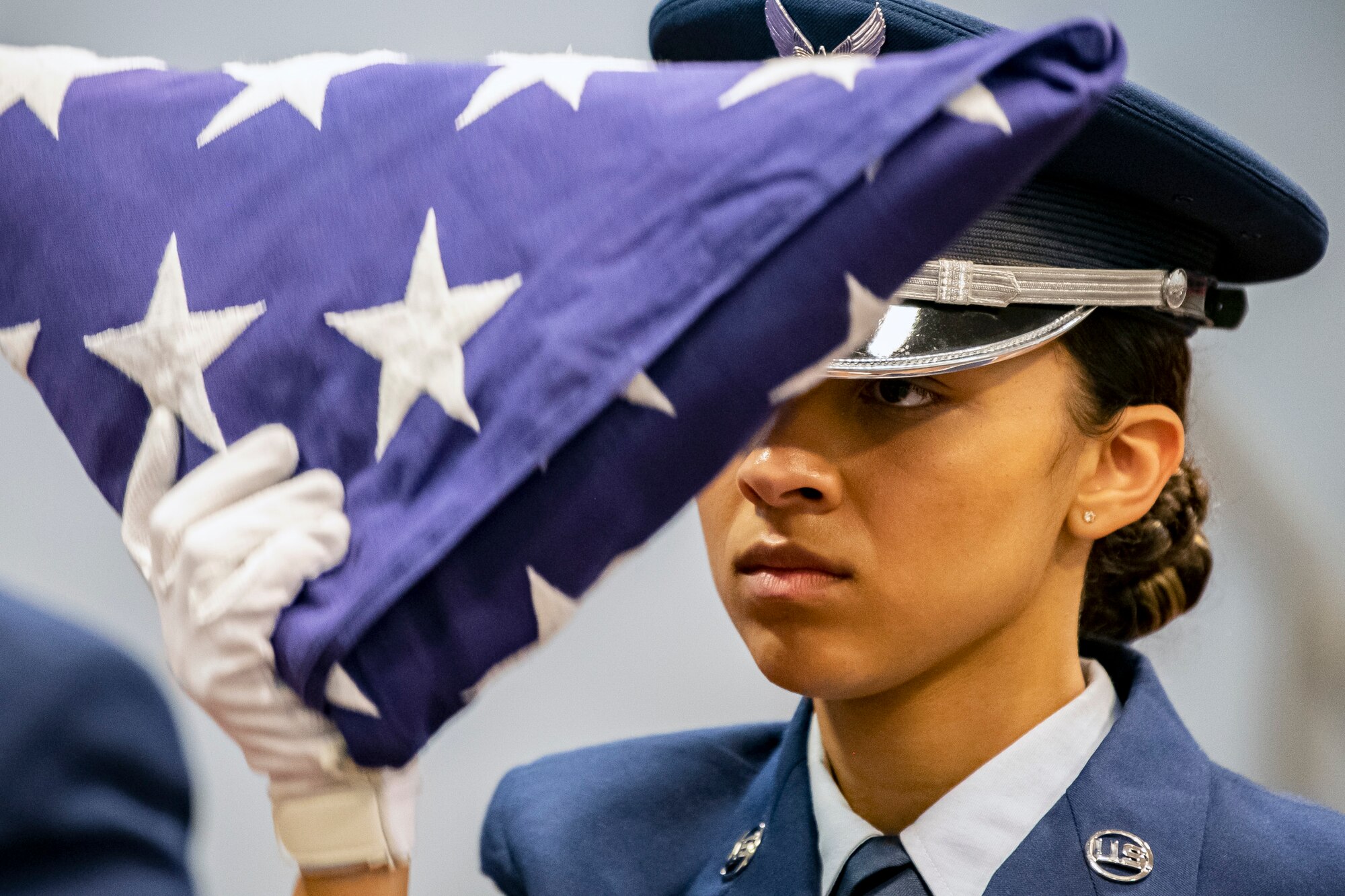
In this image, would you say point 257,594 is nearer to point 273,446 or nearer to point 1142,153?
point 273,446

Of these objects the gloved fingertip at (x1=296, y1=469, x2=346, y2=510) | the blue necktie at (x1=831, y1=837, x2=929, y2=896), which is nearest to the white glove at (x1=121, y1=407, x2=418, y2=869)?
the gloved fingertip at (x1=296, y1=469, x2=346, y2=510)

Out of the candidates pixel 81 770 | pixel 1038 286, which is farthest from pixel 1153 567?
pixel 81 770

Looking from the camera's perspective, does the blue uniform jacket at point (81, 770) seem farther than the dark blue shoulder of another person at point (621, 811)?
No

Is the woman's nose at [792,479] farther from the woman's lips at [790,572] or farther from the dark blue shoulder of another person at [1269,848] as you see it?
the dark blue shoulder of another person at [1269,848]

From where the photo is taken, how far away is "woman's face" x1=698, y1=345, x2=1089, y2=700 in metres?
0.79

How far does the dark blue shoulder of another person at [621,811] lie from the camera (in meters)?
1.00

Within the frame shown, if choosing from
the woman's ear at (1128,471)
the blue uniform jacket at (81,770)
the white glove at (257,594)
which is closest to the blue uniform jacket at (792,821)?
the woman's ear at (1128,471)

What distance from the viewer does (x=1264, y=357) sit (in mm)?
1505

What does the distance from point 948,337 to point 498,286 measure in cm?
36

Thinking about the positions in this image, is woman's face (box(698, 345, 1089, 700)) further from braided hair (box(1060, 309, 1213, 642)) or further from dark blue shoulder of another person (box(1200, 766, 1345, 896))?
dark blue shoulder of another person (box(1200, 766, 1345, 896))

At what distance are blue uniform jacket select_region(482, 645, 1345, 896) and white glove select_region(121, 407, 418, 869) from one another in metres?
0.44

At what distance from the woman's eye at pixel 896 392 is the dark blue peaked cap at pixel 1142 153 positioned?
16cm

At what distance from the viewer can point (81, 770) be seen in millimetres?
442

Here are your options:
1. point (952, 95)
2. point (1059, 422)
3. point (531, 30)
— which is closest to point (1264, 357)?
point (1059, 422)
